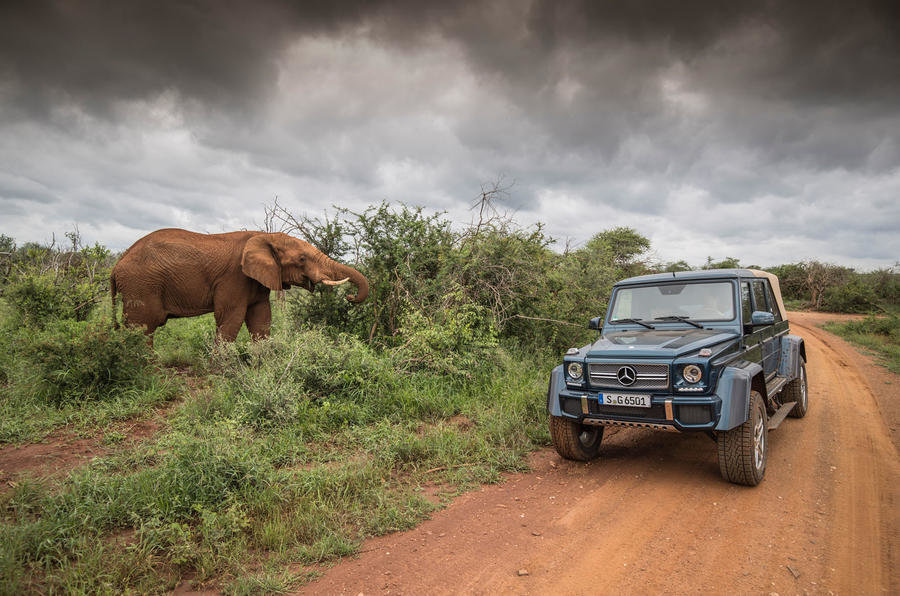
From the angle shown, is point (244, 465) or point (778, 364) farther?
point (778, 364)

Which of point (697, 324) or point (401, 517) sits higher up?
point (697, 324)

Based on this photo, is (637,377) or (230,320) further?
(230,320)

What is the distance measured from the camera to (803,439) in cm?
517

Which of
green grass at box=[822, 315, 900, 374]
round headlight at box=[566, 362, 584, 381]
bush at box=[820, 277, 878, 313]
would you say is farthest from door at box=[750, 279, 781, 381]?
bush at box=[820, 277, 878, 313]

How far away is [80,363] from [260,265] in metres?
2.96

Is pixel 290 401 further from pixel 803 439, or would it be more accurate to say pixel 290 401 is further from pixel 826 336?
pixel 826 336

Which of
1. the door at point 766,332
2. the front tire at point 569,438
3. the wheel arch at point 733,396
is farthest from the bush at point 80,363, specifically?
the door at point 766,332

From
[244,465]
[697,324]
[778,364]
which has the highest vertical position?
[697,324]

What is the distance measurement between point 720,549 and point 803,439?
3.19 meters

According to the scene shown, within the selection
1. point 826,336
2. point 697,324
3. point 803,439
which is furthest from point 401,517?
point 826,336

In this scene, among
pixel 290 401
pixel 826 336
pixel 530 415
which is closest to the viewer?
pixel 290 401

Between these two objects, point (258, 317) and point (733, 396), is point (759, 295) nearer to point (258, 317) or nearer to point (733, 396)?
point (733, 396)

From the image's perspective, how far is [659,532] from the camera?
3211mm

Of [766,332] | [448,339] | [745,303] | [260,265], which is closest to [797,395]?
[766,332]
